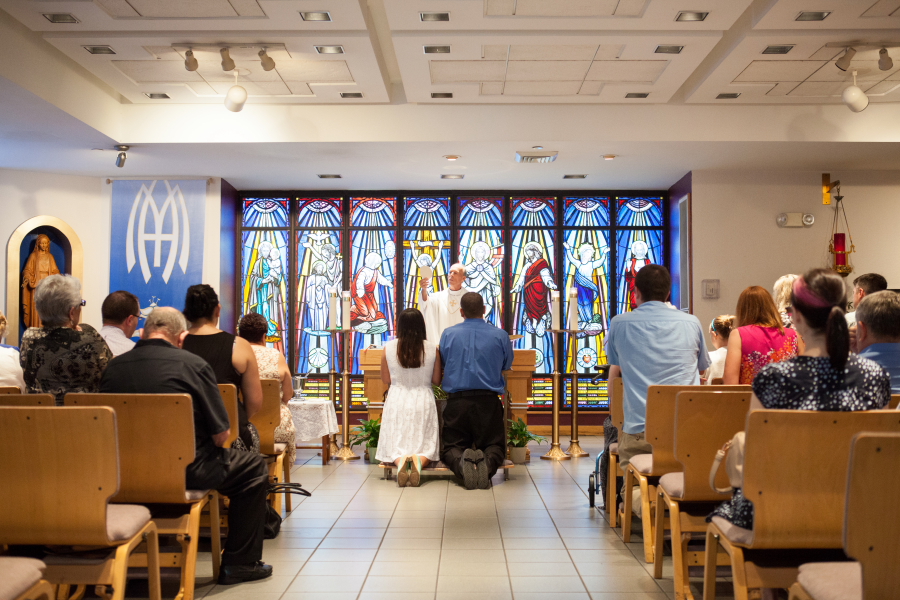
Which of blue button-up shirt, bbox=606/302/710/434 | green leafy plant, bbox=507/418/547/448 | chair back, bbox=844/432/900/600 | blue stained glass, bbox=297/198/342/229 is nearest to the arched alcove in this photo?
blue stained glass, bbox=297/198/342/229

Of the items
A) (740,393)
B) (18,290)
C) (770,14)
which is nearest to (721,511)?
(740,393)

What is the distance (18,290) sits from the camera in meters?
8.20

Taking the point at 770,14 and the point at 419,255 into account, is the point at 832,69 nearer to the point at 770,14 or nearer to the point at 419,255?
the point at 770,14

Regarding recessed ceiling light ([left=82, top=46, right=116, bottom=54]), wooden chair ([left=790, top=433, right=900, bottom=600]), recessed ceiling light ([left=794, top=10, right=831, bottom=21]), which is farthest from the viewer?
recessed ceiling light ([left=82, top=46, right=116, bottom=54])

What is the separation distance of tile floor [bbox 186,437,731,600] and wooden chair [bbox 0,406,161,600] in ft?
3.29

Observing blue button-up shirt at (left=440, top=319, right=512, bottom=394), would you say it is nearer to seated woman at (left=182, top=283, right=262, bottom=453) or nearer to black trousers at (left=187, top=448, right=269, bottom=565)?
seated woman at (left=182, top=283, right=262, bottom=453)

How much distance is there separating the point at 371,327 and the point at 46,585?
24.4 feet

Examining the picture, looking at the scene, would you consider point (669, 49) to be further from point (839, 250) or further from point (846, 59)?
point (839, 250)

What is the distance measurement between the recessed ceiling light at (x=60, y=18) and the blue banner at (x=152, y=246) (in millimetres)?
3496

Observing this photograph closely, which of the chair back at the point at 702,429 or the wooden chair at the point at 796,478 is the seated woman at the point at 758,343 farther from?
the wooden chair at the point at 796,478

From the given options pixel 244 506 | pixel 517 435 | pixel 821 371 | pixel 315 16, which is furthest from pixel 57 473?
pixel 517 435

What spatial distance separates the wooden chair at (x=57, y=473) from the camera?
2.27 metres

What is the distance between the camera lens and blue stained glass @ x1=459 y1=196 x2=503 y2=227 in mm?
9500

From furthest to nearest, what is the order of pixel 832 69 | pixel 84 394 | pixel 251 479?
pixel 832 69 < pixel 251 479 < pixel 84 394
